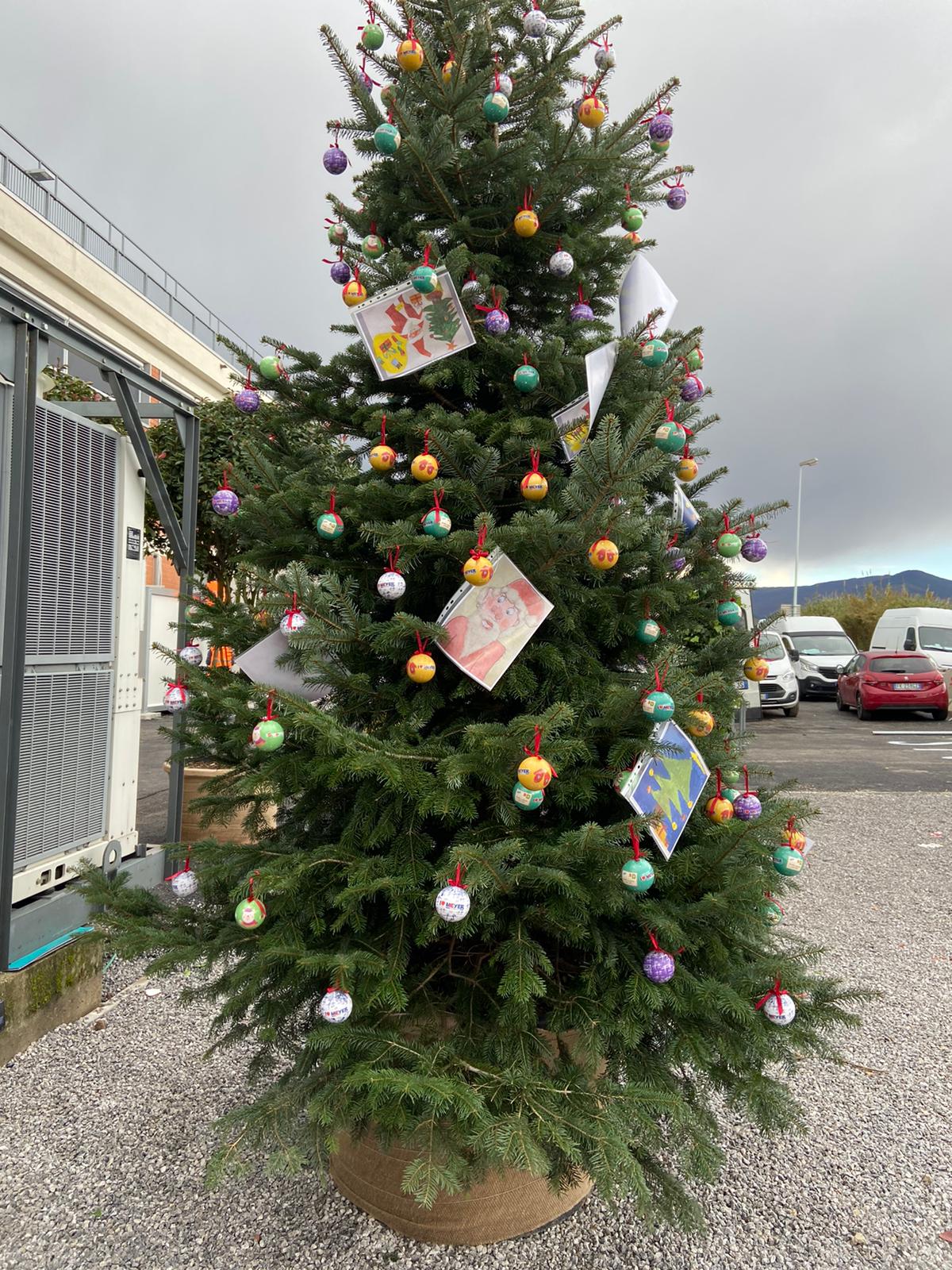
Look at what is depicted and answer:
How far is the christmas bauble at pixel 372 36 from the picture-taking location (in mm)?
2223

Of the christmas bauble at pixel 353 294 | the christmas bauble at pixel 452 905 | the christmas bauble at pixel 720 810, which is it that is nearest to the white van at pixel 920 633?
the christmas bauble at pixel 720 810

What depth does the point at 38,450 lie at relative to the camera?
332 cm

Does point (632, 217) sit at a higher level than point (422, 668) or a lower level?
higher

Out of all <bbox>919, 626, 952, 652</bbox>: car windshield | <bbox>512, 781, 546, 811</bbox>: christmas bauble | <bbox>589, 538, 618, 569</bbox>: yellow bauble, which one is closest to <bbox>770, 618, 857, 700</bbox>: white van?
<bbox>919, 626, 952, 652</bbox>: car windshield

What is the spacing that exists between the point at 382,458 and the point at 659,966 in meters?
1.43

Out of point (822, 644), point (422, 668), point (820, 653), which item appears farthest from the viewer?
point (822, 644)

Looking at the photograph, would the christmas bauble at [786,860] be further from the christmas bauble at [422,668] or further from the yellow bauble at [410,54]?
the yellow bauble at [410,54]

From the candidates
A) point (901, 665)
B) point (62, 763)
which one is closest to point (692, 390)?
point (62, 763)

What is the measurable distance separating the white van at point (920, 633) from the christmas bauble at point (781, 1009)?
54.6 ft

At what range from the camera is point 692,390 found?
242 centimetres

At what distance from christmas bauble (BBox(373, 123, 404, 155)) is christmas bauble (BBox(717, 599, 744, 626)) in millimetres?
1542

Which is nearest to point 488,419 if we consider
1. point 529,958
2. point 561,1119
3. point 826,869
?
point 529,958

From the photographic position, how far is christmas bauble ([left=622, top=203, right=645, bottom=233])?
241 cm

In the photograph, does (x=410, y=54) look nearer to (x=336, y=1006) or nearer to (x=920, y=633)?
(x=336, y=1006)
